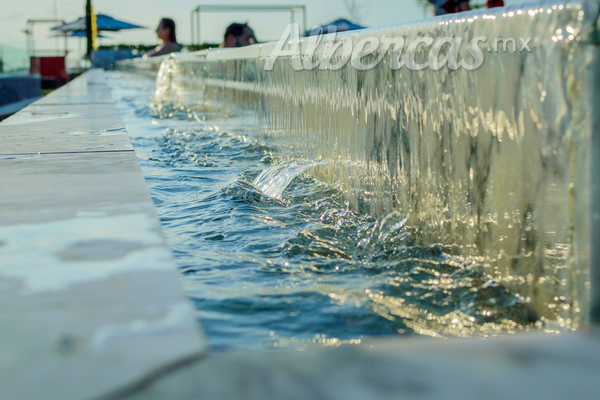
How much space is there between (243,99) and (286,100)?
1633 mm

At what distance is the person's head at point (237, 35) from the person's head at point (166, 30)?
3496 millimetres

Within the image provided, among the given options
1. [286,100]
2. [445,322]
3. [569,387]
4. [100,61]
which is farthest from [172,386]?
[100,61]

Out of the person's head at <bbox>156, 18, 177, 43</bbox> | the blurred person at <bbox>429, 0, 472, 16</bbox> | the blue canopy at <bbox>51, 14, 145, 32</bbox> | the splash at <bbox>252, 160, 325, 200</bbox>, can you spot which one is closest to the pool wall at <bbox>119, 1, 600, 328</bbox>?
the splash at <bbox>252, 160, 325, 200</bbox>

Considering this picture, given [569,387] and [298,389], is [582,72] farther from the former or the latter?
Result: [298,389]

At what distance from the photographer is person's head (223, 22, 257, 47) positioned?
938 cm

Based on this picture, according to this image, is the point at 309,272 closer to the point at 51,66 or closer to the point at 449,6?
the point at 449,6

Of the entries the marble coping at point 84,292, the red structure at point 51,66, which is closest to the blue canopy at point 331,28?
the marble coping at point 84,292

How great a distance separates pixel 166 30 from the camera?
12.9 metres

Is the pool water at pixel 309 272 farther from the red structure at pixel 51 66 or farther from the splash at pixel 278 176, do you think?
the red structure at pixel 51 66

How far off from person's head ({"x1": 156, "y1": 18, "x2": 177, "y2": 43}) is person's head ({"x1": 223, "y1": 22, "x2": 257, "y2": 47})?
3496 mm

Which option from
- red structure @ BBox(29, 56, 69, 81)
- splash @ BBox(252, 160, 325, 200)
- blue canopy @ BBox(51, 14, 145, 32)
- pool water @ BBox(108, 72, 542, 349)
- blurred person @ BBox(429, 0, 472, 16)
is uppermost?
blue canopy @ BBox(51, 14, 145, 32)

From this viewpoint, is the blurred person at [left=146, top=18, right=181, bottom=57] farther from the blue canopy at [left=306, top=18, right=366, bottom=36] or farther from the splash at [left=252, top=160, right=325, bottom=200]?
the splash at [left=252, top=160, right=325, bottom=200]

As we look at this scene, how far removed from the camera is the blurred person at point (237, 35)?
9383mm

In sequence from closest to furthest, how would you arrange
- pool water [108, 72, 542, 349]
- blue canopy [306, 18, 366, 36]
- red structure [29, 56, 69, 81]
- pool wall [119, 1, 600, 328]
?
pool wall [119, 1, 600, 328]
pool water [108, 72, 542, 349]
blue canopy [306, 18, 366, 36]
red structure [29, 56, 69, 81]
